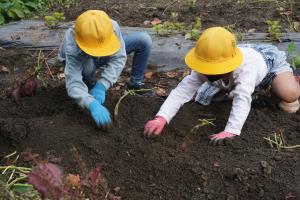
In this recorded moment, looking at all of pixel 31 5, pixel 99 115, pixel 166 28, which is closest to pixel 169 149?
pixel 99 115

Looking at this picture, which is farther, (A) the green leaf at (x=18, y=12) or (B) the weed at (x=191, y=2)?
(B) the weed at (x=191, y=2)

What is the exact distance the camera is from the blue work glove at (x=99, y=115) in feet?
9.61

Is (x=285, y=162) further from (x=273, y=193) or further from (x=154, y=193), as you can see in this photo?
(x=154, y=193)

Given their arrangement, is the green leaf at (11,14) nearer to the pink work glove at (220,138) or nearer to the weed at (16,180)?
the weed at (16,180)

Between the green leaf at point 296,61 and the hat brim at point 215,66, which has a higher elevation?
the hat brim at point 215,66

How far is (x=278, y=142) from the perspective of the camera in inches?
116

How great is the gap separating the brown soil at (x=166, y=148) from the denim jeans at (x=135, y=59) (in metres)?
0.23

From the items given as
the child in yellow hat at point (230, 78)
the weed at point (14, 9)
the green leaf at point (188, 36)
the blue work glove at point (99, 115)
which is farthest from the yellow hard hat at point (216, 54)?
the weed at point (14, 9)

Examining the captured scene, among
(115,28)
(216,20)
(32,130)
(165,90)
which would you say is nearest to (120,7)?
(216,20)

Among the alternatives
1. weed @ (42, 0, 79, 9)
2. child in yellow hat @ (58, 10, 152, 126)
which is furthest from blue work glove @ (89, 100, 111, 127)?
weed @ (42, 0, 79, 9)

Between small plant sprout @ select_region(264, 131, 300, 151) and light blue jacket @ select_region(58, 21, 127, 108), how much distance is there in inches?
41.4

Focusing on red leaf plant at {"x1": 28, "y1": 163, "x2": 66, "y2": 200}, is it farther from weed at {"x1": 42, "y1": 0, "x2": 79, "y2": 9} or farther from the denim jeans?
weed at {"x1": 42, "y1": 0, "x2": 79, "y2": 9}

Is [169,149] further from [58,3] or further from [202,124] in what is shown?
[58,3]

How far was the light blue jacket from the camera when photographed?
10.2ft
